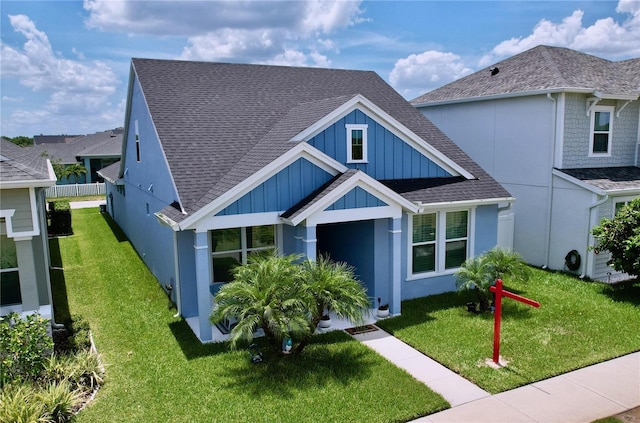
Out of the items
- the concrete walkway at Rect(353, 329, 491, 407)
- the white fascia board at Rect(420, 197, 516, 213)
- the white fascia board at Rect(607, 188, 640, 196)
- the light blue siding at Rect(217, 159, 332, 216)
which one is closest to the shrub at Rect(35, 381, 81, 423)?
the light blue siding at Rect(217, 159, 332, 216)

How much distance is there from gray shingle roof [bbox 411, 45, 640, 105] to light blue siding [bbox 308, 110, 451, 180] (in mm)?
5386

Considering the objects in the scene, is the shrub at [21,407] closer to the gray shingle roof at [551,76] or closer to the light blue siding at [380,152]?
the light blue siding at [380,152]

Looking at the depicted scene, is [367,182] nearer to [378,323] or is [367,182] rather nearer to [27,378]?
[378,323]

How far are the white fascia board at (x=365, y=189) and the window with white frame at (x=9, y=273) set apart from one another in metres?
5.54

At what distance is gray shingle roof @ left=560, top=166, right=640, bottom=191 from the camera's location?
15.0 m

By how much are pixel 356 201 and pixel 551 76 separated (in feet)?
31.2

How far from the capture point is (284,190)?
36.3 ft

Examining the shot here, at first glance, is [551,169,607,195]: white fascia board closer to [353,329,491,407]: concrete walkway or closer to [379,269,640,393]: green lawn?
[379,269,640,393]: green lawn

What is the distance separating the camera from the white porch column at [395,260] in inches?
462

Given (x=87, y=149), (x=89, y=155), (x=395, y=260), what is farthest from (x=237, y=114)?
(x=87, y=149)

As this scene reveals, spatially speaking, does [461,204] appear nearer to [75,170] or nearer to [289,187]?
[289,187]

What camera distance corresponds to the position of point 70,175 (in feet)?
141

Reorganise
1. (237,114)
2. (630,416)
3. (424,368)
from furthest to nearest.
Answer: (237,114)
(424,368)
(630,416)

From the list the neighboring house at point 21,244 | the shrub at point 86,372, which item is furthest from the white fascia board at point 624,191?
the neighboring house at point 21,244
